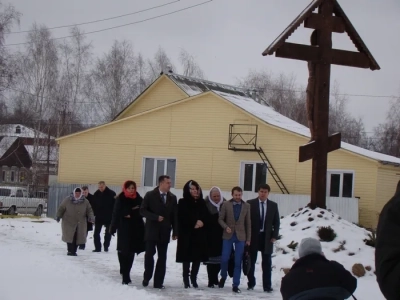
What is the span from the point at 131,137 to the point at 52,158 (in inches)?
1511

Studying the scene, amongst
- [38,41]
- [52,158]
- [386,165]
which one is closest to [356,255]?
[386,165]

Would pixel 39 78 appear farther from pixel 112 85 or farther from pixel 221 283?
pixel 221 283

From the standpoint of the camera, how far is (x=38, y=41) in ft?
181

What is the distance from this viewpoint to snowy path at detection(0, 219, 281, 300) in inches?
444

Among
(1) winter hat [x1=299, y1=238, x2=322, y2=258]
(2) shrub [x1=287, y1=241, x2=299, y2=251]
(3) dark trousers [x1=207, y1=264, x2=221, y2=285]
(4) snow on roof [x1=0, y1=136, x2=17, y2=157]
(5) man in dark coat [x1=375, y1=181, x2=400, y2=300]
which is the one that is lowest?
(3) dark trousers [x1=207, y1=264, x2=221, y2=285]

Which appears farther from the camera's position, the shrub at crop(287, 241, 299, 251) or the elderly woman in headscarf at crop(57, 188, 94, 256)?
the elderly woman in headscarf at crop(57, 188, 94, 256)

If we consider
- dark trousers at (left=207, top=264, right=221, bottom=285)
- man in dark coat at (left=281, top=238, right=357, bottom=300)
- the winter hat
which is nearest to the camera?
man in dark coat at (left=281, top=238, right=357, bottom=300)

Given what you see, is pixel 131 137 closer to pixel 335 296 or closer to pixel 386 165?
pixel 386 165

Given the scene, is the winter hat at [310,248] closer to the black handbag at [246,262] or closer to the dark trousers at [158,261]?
the dark trousers at [158,261]

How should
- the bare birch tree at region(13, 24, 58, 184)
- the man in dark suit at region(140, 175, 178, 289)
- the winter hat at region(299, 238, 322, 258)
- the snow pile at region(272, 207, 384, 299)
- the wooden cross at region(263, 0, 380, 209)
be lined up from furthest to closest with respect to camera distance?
the bare birch tree at region(13, 24, 58, 184)
the wooden cross at region(263, 0, 380, 209)
the snow pile at region(272, 207, 384, 299)
the man in dark suit at region(140, 175, 178, 289)
the winter hat at region(299, 238, 322, 258)

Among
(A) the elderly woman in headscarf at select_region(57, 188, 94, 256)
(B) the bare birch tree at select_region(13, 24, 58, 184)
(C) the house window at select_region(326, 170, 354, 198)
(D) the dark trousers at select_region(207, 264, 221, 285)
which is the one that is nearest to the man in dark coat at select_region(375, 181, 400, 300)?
(D) the dark trousers at select_region(207, 264, 221, 285)

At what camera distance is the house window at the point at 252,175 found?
1229 inches

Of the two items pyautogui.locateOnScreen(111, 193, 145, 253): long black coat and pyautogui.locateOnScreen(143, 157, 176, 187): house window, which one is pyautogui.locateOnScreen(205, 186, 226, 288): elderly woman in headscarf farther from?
pyautogui.locateOnScreen(143, 157, 176, 187): house window

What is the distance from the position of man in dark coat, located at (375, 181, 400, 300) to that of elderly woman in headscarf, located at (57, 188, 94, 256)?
50.0ft
